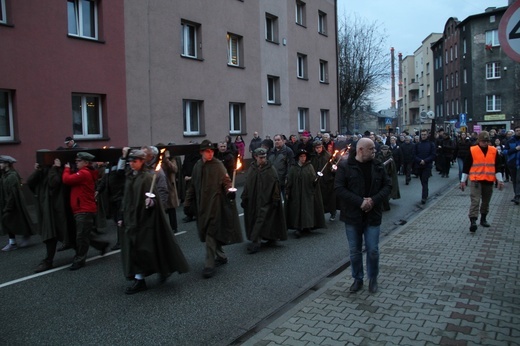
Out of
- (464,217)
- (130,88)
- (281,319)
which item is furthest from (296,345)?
(130,88)

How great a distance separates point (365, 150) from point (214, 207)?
2.41 m

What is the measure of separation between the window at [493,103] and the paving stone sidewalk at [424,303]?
147ft

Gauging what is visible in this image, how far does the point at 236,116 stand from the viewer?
72.6ft

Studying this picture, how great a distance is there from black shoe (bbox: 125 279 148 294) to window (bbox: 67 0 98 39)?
10.8 metres

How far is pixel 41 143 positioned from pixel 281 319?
10.9m

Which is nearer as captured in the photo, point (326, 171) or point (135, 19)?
point (326, 171)

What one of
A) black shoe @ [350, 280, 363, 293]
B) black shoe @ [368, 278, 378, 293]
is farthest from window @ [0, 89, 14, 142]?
black shoe @ [368, 278, 378, 293]

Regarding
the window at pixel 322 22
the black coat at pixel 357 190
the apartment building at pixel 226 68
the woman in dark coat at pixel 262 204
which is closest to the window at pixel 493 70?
the apartment building at pixel 226 68

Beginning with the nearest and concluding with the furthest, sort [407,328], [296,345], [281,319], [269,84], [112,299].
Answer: [296,345], [407,328], [281,319], [112,299], [269,84]

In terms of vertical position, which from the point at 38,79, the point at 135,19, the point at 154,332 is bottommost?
the point at 154,332

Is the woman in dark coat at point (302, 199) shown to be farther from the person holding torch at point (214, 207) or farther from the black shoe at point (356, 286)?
the black shoe at point (356, 286)

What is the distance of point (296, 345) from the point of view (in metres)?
4.37

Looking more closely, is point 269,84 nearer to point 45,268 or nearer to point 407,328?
point 45,268

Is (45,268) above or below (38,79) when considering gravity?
below
